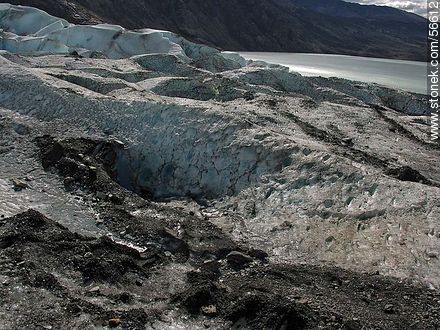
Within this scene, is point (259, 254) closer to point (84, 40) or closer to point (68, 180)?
point (68, 180)

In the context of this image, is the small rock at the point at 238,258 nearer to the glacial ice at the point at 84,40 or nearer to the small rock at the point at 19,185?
the small rock at the point at 19,185

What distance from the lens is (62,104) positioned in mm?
16750

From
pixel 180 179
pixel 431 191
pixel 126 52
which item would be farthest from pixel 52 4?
pixel 431 191

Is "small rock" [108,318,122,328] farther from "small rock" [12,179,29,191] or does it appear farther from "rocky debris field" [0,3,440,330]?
"small rock" [12,179,29,191]

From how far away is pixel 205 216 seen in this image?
1234cm

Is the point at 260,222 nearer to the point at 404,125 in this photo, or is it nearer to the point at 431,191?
the point at 431,191

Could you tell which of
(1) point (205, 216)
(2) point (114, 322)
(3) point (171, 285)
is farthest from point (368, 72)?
(2) point (114, 322)

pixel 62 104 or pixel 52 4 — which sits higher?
pixel 52 4

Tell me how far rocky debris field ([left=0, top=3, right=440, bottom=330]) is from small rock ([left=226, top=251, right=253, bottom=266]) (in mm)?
33

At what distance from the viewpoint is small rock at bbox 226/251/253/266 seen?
9.88 metres

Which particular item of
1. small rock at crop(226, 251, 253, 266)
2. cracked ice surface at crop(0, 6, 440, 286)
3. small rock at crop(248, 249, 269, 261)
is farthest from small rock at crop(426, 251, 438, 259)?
small rock at crop(226, 251, 253, 266)

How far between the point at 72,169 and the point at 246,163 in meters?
4.98

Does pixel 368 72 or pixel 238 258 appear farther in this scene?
pixel 368 72

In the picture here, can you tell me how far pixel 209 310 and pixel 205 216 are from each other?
4580mm
